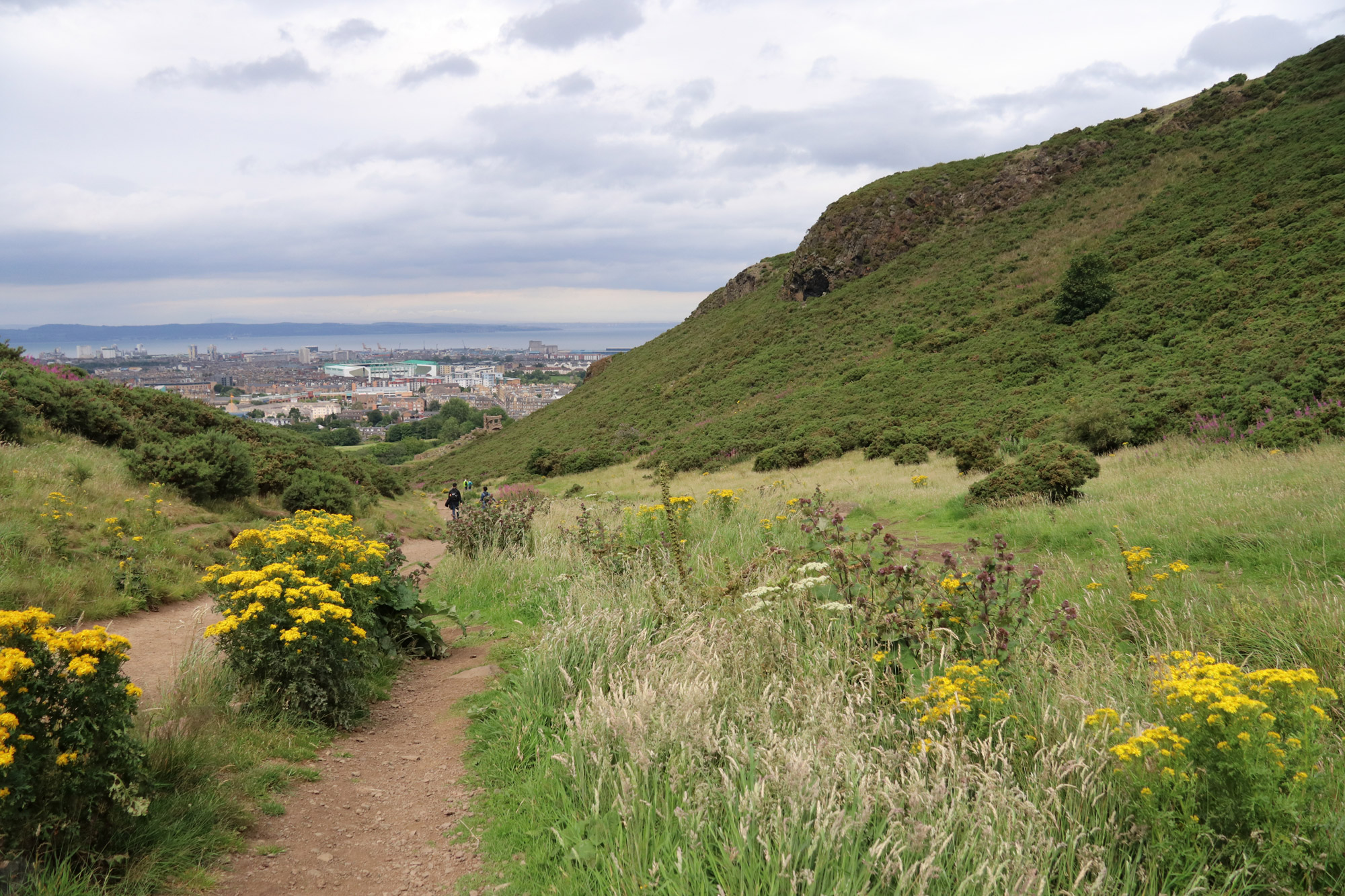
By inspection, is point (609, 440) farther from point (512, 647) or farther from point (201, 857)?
point (201, 857)

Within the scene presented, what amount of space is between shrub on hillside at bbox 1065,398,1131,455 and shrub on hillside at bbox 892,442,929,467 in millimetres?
4153

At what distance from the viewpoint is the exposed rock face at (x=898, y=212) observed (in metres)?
51.4

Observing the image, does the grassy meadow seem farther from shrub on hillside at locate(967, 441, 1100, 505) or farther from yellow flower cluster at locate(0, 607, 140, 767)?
shrub on hillside at locate(967, 441, 1100, 505)

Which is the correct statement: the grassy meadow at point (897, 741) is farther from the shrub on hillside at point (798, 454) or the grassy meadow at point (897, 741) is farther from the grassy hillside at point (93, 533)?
the shrub on hillside at point (798, 454)

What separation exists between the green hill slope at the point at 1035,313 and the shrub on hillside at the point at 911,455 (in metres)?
1.16

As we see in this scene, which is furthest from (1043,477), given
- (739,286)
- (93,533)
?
(739,286)

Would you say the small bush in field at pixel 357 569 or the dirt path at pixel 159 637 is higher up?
the small bush in field at pixel 357 569

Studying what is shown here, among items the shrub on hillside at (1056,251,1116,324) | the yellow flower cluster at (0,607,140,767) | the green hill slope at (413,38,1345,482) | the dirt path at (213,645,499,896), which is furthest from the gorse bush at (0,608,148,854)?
the shrub on hillside at (1056,251,1116,324)

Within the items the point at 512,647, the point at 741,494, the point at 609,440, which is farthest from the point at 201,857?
the point at 609,440

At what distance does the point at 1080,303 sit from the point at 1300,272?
885 cm

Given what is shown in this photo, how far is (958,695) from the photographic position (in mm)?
2938

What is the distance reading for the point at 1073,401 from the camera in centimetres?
2211

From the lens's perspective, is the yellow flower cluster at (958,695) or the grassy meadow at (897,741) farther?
the yellow flower cluster at (958,695)

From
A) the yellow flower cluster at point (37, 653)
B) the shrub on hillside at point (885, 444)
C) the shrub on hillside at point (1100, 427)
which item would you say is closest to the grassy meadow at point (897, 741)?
the yellow flower cluster at point (37, 653)
